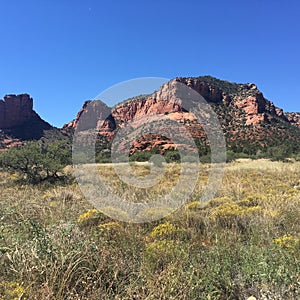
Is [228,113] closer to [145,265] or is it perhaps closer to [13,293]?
[145,265]

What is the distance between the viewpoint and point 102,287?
2.72 metres

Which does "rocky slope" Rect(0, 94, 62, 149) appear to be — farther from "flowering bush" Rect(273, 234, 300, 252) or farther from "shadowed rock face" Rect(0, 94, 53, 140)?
"flowering bush" Rect(273, 234, 300, 252)

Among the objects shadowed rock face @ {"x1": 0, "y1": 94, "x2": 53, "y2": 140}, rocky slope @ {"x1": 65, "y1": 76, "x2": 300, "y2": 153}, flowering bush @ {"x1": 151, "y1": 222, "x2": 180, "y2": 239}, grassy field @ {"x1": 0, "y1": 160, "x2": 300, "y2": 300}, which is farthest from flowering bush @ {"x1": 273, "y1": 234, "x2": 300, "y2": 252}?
shadowed rock face @ {"x1": 0, "y1": 94, "x2": 53, "y2": 140}

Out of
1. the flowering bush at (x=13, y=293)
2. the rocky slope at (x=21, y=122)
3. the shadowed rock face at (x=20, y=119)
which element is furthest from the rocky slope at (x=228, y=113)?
the flowering bush at (x=13, y=293)

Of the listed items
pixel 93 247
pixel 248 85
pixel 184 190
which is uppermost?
pixel 248 85

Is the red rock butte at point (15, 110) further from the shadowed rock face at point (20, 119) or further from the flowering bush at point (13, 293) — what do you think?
the flowering bush at point (13, 293)

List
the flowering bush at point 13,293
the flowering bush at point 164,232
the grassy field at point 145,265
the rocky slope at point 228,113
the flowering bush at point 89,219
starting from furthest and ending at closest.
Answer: the rocky slope at point 228,113
the flowering bush at point 89,219
the flowering bush at point 164,232
the grassy field at point 145,265
the flowering bush at point 13,293

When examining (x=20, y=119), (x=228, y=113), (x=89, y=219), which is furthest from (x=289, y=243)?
(x=20, y=119)

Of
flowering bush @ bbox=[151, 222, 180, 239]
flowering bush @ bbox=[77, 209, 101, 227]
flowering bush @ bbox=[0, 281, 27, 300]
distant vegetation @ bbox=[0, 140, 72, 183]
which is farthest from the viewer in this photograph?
distant vegetation @ bbox=[0, 140, 72, 183]

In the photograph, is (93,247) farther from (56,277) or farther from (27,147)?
(27,147)

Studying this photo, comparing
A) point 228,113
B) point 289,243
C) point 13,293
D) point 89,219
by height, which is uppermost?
point 228,113

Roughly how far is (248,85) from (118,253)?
122241mm

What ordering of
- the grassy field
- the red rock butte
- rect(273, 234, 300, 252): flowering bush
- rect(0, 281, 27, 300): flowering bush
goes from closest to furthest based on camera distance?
rect(0, 281, 27, 300): flowering bush < the grassy field < rect(273, 234, 300, 252): flowering bush < the red rock butte

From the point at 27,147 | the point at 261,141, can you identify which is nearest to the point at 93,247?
the point at 27,147
